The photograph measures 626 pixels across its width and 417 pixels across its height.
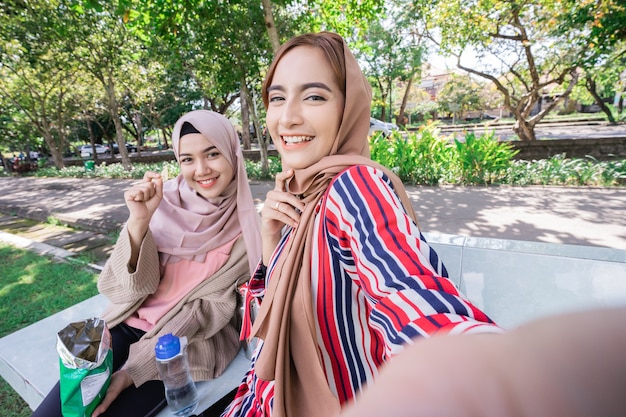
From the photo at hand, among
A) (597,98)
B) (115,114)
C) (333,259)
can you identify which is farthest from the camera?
(597,98)

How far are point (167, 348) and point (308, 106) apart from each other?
3.77 feet

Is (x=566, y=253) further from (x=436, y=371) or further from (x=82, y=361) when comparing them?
(x=82, y=361)

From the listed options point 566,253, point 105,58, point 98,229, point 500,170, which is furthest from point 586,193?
point 105,58

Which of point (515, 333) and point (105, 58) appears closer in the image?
point (515, 333)

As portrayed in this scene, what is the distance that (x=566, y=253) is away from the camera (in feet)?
5.54

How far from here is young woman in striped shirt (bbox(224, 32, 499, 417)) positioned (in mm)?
688

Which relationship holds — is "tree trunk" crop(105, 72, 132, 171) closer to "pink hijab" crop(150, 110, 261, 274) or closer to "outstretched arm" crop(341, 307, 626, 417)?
"pink hijab" crop(150, 110, 261, 274)

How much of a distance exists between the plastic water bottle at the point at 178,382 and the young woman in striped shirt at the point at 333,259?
Result: 18.6 inches

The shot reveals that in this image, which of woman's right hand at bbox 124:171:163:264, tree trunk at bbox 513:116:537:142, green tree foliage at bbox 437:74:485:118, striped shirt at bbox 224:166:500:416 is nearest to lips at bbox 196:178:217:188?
woman's right hand at bbox 124:171:163:264

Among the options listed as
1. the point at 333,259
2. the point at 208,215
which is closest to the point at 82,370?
the point at 208,215

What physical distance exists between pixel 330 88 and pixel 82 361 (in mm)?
1403

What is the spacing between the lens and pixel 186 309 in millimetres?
1692

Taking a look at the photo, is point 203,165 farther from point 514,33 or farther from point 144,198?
point 514,33

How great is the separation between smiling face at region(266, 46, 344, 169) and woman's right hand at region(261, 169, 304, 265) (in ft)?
0.38
